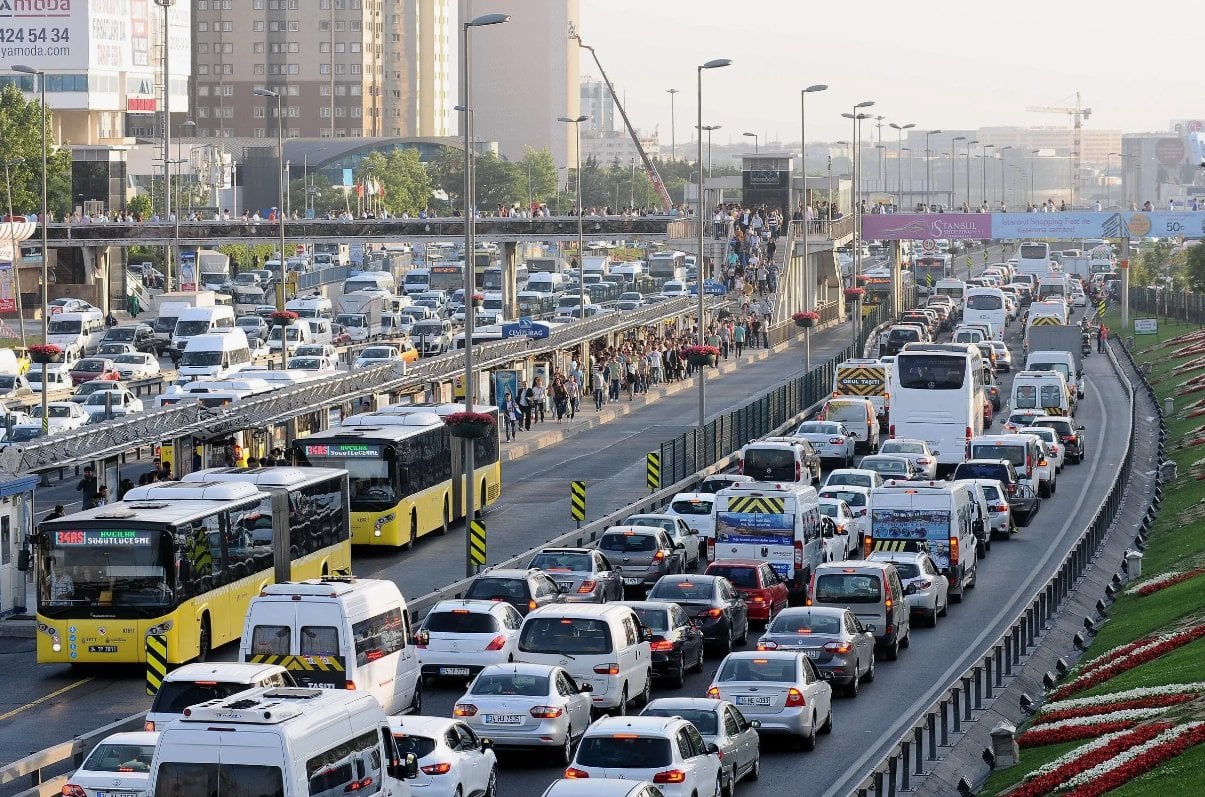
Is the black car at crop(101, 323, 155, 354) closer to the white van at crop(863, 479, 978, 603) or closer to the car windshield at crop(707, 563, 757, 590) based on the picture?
the white van at crop(863, 479, 978, 603)

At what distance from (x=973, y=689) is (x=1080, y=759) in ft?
19.1

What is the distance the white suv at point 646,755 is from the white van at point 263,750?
2.93 m

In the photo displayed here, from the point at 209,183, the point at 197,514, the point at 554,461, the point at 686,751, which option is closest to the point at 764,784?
the point at 686,751

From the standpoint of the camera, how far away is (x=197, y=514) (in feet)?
106

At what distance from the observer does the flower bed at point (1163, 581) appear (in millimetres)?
36594

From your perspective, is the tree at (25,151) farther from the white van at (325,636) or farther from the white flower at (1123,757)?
the white flower at (1123,757)

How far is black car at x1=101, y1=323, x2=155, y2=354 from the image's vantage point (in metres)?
85.7

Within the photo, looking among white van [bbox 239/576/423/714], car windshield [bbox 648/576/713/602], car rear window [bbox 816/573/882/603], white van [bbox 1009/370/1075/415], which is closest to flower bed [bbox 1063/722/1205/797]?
white van [bbox 239/576/423/714]

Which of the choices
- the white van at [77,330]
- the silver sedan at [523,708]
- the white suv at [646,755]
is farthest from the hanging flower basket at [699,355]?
the white suv at [646,755]

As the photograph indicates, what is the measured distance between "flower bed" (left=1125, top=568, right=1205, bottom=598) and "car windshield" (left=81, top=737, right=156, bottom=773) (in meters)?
20.7

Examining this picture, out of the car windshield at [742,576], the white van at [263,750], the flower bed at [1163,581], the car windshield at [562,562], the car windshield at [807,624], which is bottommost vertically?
the flower bed at [1163,581]

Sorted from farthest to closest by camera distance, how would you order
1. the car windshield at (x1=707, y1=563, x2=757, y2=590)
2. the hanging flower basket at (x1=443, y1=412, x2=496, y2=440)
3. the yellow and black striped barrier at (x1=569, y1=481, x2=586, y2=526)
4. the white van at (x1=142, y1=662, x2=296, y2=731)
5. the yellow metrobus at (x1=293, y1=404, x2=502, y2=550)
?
A: the yellow and black striped barrier at (x1=569, y1=481, x2=586, y2=526)
the yellow metrobus at (x1=293, y1=404, x2=502, y2=550)
the hanging flower basket at (x1=443, y1=412, x2=496, y2=440)
the car windshield at (x1=707, y1=563, x2=757, y2=590)
the white van at (x1=142, y1=662, x2=296, y2=731)

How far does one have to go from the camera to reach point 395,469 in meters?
43.3

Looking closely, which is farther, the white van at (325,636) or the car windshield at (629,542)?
the car windshield at (629,542)
